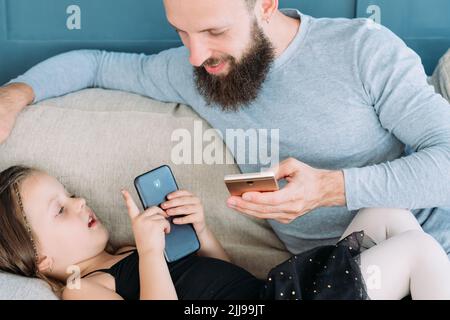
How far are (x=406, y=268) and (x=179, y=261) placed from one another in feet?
1.63

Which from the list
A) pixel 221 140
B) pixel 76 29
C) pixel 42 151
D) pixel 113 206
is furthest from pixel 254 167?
pixel 76 29

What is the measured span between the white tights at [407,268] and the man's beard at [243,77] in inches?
17.6

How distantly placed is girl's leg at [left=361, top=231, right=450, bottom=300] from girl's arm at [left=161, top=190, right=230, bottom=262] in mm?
383

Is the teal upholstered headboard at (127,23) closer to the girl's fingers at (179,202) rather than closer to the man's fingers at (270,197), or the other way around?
the girl's fingers at (179,202)

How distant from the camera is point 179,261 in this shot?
144cm

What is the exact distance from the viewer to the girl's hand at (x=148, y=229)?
132 centimetres

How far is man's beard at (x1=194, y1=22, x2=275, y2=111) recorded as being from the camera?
1421 mm

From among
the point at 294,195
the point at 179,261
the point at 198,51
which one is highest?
the point at 198,51

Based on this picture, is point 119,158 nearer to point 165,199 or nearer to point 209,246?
point 165,199

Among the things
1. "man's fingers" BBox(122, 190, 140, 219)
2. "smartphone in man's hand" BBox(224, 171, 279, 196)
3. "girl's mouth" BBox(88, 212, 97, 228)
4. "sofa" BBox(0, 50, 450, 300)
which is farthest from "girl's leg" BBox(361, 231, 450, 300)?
"girl's mouth" BBox(88, 212, 97, 228)

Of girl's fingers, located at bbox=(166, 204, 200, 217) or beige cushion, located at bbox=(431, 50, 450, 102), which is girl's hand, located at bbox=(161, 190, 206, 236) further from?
beige cushion, located at bbox=(431, 50, 450, 102)

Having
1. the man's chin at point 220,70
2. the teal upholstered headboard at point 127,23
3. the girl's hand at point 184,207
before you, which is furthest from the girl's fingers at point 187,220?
the teal upholstered headboard at point 127,23

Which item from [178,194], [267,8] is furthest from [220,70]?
[178,194]

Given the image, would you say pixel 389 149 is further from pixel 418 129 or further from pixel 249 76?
pixel 249 76
